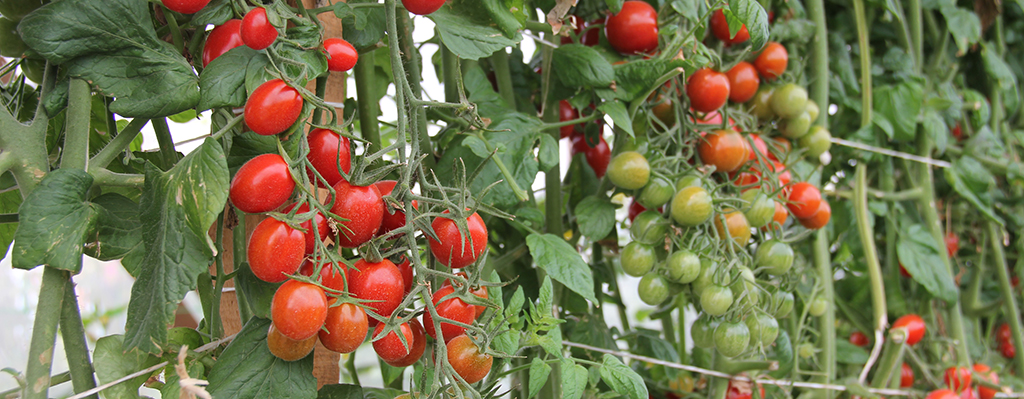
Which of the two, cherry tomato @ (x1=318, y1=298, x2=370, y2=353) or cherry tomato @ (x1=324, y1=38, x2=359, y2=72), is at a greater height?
cherry tomato @ (x1=324, y1=38, x2=359, y2=72)

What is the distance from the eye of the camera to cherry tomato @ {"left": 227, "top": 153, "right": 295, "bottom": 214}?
1.25ft

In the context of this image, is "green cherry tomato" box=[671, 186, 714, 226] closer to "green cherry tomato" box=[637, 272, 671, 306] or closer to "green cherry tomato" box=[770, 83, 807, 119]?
"green cherry tomato" box=[637, 272, 671, 306]

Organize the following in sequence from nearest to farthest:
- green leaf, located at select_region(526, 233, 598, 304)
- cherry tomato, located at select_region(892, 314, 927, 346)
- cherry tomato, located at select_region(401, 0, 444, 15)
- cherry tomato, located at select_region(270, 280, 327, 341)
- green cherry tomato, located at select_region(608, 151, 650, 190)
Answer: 1. cherry tomato, located at select_region(270, 280, 327, 341)
2. cherry tomato, located at select_region(401, 0, 444, 15)
3. green leaf, located at select_region(526, 233, 598, 304)
4. green cherry tomato, located at select_region(608, 151, 650, 190)
5. cherry tomato, located at select_region(892, 314, 927, 346)

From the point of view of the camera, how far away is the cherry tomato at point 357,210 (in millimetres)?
389

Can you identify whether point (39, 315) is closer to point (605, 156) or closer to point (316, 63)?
point (316, 63)

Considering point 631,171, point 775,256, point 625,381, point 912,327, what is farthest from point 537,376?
point 912,327

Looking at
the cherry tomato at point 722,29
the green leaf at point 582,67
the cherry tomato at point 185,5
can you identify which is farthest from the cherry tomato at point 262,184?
Answer: the cherry tomato at point 722,29

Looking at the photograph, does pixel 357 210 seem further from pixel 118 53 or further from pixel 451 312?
pixel 118 53

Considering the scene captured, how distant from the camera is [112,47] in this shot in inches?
17.4

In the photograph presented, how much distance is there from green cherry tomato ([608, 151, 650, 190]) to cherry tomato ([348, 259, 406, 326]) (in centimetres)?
37

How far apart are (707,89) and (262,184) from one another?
0.56m

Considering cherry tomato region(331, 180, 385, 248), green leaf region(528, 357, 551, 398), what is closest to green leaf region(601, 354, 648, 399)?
green leaf region(528, 357, 551, 398)

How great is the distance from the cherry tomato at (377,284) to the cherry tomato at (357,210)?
0.02 metres

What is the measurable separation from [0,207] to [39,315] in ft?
0.73
